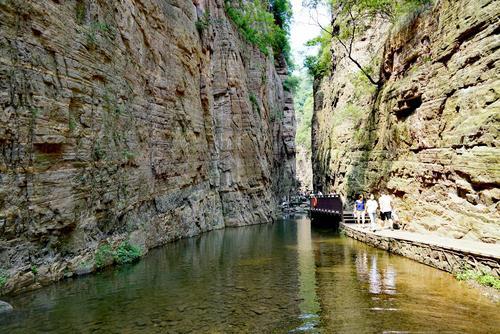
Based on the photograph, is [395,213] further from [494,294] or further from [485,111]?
[494,294]

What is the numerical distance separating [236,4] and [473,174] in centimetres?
2949

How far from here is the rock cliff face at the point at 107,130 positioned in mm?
9625

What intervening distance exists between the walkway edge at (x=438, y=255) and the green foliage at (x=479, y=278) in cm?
11

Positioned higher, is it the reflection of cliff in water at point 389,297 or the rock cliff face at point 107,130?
the rock cliff face at point 107,130

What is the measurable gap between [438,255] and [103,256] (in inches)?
413

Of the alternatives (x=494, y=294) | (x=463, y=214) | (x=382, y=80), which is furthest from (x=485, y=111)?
(x=382, y=80)

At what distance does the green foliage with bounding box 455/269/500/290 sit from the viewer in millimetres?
8672

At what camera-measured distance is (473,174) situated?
12109 mm

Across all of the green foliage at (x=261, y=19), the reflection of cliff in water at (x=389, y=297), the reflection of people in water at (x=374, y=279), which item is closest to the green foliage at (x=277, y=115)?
the green foliage at (x=261, y=19)

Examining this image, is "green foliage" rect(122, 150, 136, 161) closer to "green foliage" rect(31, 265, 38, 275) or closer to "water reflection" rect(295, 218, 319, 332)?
"green foliage" rect(31, 265, 38, 275)

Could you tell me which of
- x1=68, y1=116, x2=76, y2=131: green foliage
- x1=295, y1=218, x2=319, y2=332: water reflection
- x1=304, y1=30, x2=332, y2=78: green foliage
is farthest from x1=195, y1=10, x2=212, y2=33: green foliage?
x1=295, y1=218, x2=319, y2=332: water reflection

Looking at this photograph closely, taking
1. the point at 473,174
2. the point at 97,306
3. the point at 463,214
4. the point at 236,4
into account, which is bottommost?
the point at 97,306

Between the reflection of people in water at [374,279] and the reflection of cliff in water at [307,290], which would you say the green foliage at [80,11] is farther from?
the reflection of people in water at [374,279]

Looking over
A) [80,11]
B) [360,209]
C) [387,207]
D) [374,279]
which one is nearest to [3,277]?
[80,11]
